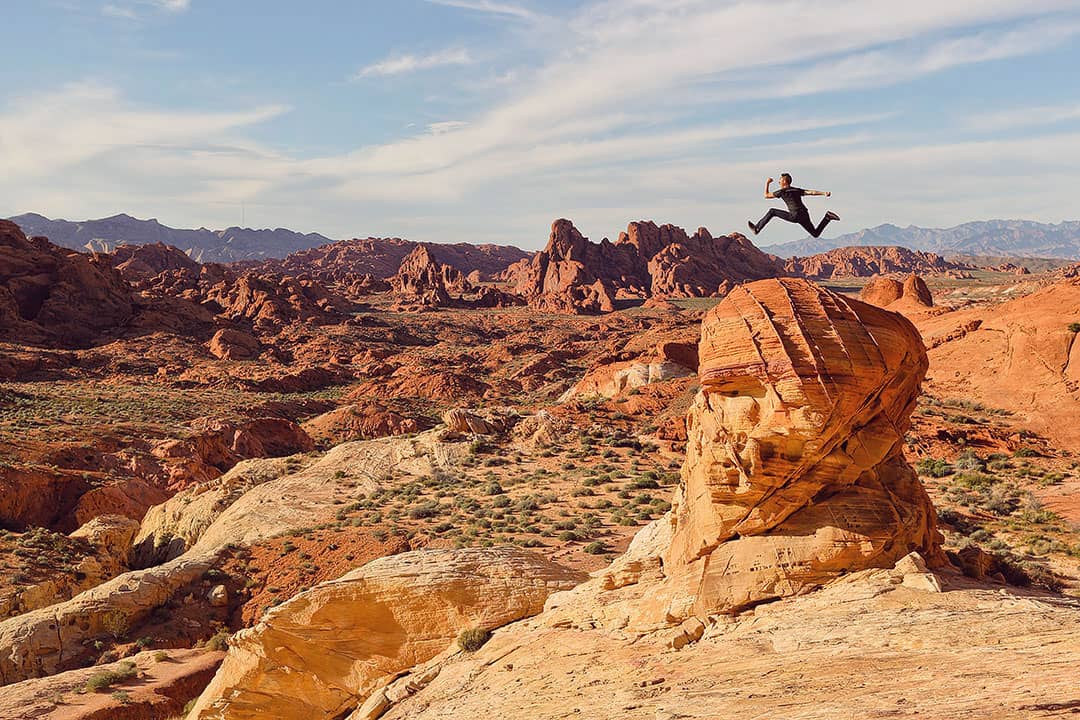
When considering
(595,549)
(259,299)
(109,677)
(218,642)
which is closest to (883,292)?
(595,549)

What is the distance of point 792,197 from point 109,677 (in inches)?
664

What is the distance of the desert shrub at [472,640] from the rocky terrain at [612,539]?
0.05m

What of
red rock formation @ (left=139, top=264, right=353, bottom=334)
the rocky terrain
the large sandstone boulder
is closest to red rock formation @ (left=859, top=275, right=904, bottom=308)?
the rocky terrain

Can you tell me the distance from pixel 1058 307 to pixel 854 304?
29.9m

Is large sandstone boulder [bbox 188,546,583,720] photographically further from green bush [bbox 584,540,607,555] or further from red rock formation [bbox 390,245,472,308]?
red rock formation [bbox 390,245,472,308]

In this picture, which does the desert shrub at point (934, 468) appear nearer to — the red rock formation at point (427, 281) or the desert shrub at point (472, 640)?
the desert shrub at point (472, 640)

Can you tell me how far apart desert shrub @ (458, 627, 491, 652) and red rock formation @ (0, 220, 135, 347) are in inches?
2975

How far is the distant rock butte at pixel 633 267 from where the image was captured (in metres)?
130

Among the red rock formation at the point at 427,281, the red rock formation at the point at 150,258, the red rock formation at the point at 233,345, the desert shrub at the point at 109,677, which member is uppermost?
the red rock formation at the point at 150,258

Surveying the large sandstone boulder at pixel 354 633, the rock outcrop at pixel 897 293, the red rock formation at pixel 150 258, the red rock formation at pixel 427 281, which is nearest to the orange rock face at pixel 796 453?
the large sandstone boulder at pixel 354 633

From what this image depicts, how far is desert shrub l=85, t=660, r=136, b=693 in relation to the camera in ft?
50.4

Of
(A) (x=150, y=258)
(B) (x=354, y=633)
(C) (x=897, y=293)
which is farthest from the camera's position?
(A) (x=150, y=258)

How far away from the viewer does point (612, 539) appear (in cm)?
1978

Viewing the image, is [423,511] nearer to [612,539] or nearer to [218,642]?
[612,539]
